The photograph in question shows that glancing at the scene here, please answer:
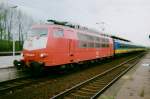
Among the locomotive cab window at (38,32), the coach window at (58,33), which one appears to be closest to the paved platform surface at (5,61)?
the locomotive cab window at (38,32)

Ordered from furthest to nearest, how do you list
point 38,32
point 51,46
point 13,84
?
1. point 38,32
2. point 51,46
3. point 13,84

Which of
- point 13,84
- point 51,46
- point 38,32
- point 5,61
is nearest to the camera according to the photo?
point 13,84

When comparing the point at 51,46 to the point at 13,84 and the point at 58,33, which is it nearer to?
the point at 58,33

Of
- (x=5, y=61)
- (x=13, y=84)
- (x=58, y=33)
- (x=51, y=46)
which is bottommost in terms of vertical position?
(x=13, y=84)

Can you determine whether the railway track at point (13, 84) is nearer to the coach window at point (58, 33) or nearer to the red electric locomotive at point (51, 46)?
the red electric locomotive at point (51, 46)

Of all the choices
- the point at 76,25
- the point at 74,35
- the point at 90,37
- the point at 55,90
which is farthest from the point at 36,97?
the point at 90,37

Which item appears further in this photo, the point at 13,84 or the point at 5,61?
the point at 5,61

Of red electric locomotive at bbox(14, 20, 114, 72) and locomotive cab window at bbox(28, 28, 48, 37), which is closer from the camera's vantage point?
red electric locomotive at bbox(14, 20, 114, 72)

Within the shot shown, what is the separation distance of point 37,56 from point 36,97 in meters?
4.35

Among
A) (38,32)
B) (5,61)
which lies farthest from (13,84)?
(5,61)

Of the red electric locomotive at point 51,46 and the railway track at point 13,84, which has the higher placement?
the red electric locomotive at point 51,46

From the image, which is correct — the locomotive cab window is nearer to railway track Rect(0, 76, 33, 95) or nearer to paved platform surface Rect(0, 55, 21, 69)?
railway track Rect(0, 76, 33, 95)

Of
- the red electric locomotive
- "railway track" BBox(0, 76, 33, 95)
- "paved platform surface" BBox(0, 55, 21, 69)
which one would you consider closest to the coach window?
the red electric locomotive

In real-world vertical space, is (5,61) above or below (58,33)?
below
